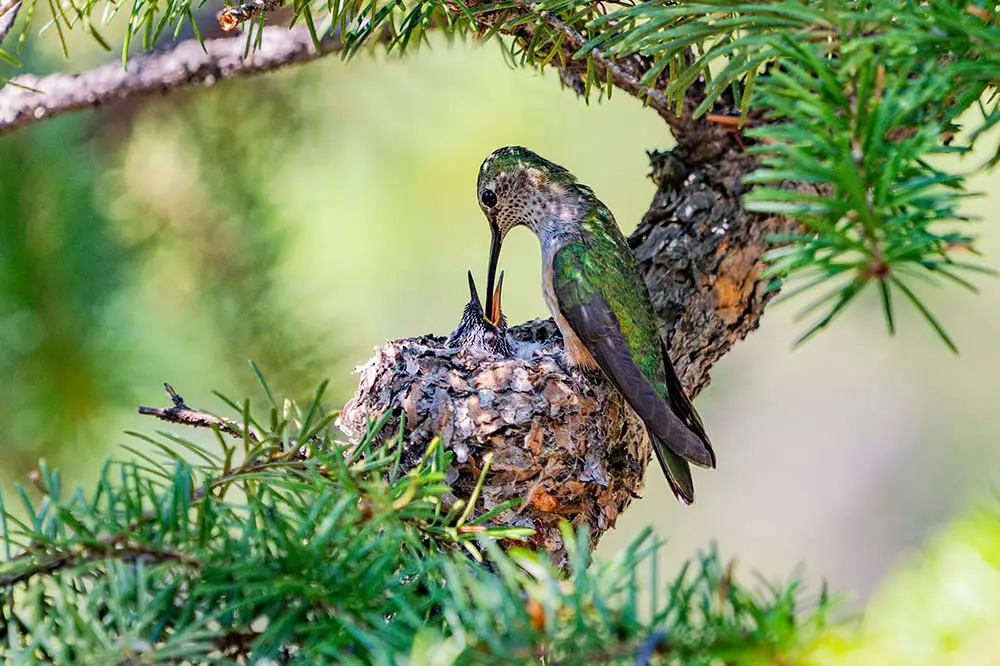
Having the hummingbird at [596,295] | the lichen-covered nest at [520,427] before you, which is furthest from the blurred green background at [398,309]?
the hummingbird at [596,295]

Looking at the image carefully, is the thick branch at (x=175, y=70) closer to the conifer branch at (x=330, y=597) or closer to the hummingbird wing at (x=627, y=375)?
the hummingbird wing at (x=627, y=375)

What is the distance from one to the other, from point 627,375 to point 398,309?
10.8ft

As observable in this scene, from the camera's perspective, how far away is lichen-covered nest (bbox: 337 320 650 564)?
7.04 feet

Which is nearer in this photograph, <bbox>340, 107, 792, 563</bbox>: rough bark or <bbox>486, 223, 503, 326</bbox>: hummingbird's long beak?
<bbox>340, 107, 792, 563</bbox>: rough bark

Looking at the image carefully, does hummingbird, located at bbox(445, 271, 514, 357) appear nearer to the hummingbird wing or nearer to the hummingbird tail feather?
the hummingbird wing

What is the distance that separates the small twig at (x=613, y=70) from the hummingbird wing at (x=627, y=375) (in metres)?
0.64

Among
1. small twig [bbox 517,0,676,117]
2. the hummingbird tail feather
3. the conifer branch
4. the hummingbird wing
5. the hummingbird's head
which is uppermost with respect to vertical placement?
the hummingbird's head

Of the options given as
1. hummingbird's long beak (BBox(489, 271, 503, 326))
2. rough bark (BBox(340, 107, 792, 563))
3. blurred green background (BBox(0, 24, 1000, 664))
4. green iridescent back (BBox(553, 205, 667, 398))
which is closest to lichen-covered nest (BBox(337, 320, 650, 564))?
rough bark (BBox(340, 107, 792, 563))

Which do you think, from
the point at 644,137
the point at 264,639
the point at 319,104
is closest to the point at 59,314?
the point at 319,104

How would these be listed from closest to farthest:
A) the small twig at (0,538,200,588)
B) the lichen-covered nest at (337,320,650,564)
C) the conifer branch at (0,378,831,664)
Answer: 1. the conifer branch at (0,378,831,664)
2. the small twig at (0,538,200,588)
3. the lichen-covered nest at (337,320,650,564)

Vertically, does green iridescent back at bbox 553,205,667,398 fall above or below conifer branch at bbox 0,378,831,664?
above

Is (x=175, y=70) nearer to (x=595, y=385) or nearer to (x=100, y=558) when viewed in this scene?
(x=595, y=385)

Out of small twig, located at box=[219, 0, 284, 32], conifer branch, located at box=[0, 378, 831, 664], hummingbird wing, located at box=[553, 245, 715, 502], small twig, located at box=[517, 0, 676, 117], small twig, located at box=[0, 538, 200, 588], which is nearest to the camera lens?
conifer branch, located at box=[0, 378, 831, 664]

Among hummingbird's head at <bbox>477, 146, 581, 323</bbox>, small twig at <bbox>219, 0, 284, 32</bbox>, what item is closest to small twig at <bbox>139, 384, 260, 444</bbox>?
small twig at <bbox>219, 0, 284, 32</bbox>
